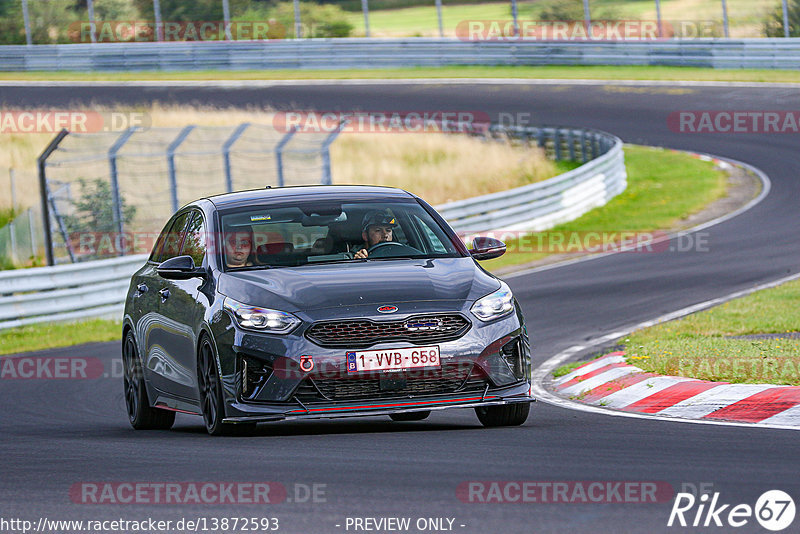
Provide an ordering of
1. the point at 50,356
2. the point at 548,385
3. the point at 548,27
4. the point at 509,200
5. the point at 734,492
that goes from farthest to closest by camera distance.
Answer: the point at 548,27
the point at 509,200
the point at 50,356
the point at 548,385
the point at 734,492

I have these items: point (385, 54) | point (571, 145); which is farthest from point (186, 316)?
point (385, 54)

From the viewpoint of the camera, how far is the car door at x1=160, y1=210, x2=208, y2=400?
349 inches

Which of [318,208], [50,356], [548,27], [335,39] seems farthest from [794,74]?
[318,208]

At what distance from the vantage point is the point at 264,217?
362 inches

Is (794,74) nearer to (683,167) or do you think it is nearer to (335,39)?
(683,167)

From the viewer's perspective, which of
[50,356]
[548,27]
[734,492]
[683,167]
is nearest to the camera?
[734,492]

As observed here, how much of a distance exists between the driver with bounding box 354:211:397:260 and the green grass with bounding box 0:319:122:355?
8.76 meters

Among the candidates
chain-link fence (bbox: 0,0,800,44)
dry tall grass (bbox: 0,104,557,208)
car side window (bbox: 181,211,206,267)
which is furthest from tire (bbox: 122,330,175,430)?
chain-link fence (bbox: 0,0,800,44)

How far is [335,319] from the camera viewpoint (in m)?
7.92

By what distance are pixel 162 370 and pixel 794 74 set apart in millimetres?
32782

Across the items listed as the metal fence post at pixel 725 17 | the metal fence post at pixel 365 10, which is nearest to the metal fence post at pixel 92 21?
the metal fence post at pixel 365 10

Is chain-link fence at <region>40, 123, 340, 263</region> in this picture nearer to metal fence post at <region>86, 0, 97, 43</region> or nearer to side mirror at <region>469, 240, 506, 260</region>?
side mirror at <region>469, 240, 506, 260</region>

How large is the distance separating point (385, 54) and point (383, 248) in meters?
38.8

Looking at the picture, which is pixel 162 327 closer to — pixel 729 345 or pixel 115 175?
pixel 729 345
